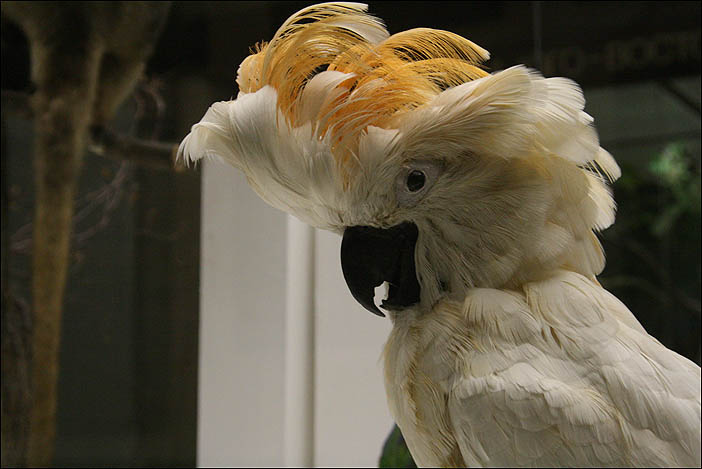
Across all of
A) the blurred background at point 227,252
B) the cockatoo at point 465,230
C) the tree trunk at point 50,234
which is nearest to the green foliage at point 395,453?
the blurred background at point 227,252

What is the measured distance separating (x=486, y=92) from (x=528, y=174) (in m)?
0.12

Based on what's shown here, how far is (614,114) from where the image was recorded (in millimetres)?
1534

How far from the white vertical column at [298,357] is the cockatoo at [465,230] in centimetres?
69

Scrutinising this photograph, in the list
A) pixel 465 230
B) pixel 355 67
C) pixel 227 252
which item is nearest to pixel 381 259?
pixel 465 230

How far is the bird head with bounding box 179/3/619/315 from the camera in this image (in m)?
0.74

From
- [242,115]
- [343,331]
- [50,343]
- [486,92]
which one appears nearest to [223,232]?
[343,331]

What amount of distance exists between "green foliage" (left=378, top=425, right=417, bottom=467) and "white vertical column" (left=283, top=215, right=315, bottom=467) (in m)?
0.20

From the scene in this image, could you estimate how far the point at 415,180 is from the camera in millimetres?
763

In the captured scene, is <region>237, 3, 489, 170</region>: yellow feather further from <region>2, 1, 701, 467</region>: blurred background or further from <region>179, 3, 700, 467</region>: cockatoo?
<region>2, 1, 701, 467</region>: blurred background

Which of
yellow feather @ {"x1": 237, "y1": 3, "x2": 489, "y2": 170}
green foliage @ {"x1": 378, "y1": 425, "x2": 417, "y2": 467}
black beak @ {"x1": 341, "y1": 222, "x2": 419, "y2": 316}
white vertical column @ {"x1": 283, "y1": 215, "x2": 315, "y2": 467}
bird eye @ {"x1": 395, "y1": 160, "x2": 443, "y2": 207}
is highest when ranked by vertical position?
yellow feather @ {"x1": 237, "y1": 3, "x2": 489, "y2": 170}

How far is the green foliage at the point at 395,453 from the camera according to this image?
4.42ft

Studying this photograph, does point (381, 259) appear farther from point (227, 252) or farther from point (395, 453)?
point (227, 252)

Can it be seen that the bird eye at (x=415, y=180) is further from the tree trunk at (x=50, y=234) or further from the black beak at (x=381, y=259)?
the tree trunk at (x=50, y=234)

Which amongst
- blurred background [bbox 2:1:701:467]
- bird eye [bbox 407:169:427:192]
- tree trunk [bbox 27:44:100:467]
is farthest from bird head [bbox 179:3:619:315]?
tree trunk [bbox 27:44:100:467]
